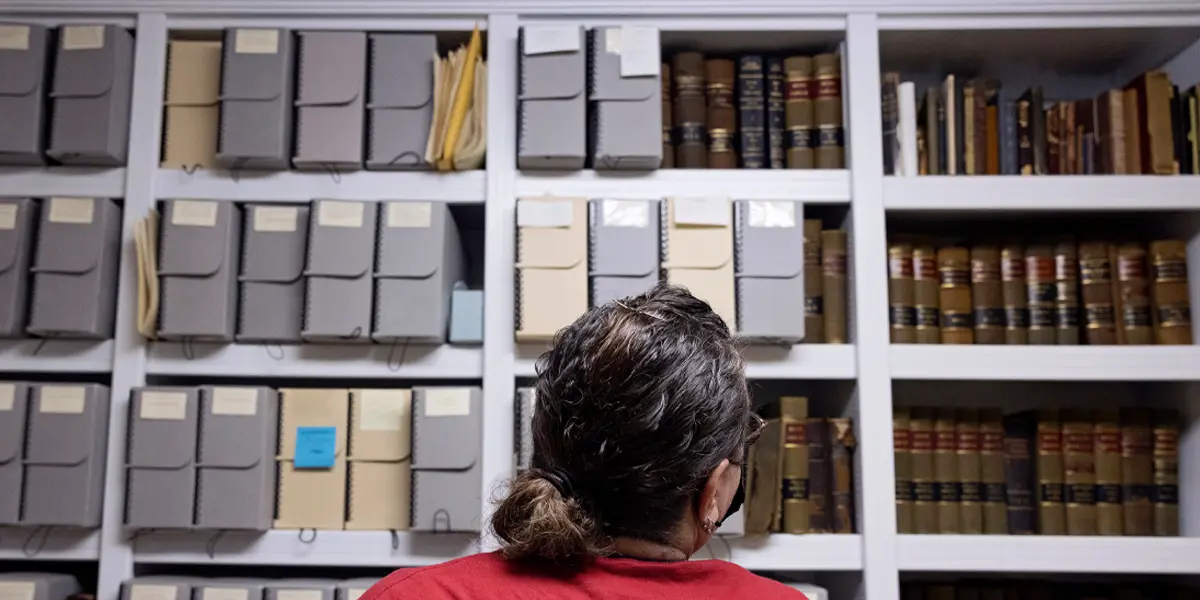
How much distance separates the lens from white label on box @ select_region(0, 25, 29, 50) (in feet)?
7.18

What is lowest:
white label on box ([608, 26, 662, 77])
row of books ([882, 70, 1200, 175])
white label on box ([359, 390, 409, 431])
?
white label on box ([359, 390, 409, 431])

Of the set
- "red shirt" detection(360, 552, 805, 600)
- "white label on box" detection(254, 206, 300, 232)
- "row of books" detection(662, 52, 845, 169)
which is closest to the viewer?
"red shirt" detection(360, 552, 805, 600)

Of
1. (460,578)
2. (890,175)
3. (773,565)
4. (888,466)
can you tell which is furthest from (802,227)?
(460,578)

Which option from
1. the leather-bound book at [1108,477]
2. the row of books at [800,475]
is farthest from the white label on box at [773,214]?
the leather-bound book at [1108,477]

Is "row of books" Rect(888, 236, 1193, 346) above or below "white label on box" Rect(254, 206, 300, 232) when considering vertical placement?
below

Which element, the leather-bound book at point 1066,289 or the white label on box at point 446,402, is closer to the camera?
the white label on box at point 446,402

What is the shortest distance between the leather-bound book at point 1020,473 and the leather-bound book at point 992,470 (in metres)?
0.01

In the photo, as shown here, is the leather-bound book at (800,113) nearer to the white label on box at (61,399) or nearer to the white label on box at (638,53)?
the white label on box at (638,53)

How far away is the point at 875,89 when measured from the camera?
2225 mm

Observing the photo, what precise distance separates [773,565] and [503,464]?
64cm

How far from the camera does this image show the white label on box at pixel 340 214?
2125 millimetres

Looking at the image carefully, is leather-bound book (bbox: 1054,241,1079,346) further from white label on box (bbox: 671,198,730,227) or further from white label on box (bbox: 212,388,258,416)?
white label on box (bbox: 212,388,258,416)

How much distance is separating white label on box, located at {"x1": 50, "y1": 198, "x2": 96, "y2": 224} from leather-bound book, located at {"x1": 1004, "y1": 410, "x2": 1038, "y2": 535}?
217cm

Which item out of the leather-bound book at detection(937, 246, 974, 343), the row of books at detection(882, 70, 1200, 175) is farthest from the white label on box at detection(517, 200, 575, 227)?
the leather-bound book at detection(937, 246, 974, 343)
